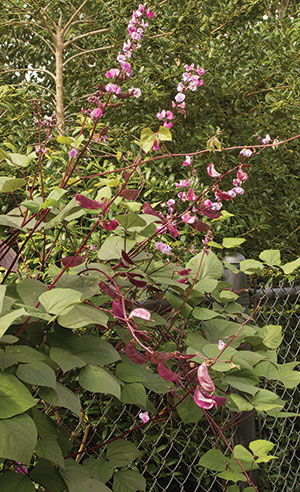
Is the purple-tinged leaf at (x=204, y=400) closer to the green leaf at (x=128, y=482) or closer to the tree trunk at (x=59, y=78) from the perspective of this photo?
the green leaf at (x=128, y=482)

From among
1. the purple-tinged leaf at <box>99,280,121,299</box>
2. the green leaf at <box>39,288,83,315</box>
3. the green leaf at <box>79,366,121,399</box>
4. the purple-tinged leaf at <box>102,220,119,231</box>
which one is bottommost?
the green leaf at <box>79,366,121,399</box>

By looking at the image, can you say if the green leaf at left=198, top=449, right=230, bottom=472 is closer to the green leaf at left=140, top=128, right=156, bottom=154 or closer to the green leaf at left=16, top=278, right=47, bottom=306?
the green leaf at left=16, top=278, right=47, bottom=306

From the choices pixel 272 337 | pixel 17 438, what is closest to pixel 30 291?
pixel 17 438

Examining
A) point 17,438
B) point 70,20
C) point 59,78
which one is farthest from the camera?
point 59,78

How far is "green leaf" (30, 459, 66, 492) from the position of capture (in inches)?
40.1

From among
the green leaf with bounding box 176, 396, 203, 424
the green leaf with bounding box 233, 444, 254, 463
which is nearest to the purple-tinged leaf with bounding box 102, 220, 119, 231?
the green leaf with bounding box 176, 396, 203, 424

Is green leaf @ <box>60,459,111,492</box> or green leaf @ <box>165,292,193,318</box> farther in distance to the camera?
green leaf @ <box>165,292,193,318</box>

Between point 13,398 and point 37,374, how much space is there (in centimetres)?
6

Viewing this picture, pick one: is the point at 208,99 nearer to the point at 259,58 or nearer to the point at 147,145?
the point at 259,58

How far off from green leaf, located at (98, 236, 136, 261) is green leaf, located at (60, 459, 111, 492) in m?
0.45

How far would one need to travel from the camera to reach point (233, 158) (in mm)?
3590

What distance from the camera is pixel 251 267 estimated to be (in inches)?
68.7

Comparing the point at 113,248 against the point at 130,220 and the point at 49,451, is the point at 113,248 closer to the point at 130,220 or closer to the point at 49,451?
the point at 130,220

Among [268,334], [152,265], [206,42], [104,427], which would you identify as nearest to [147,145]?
[152,265]
